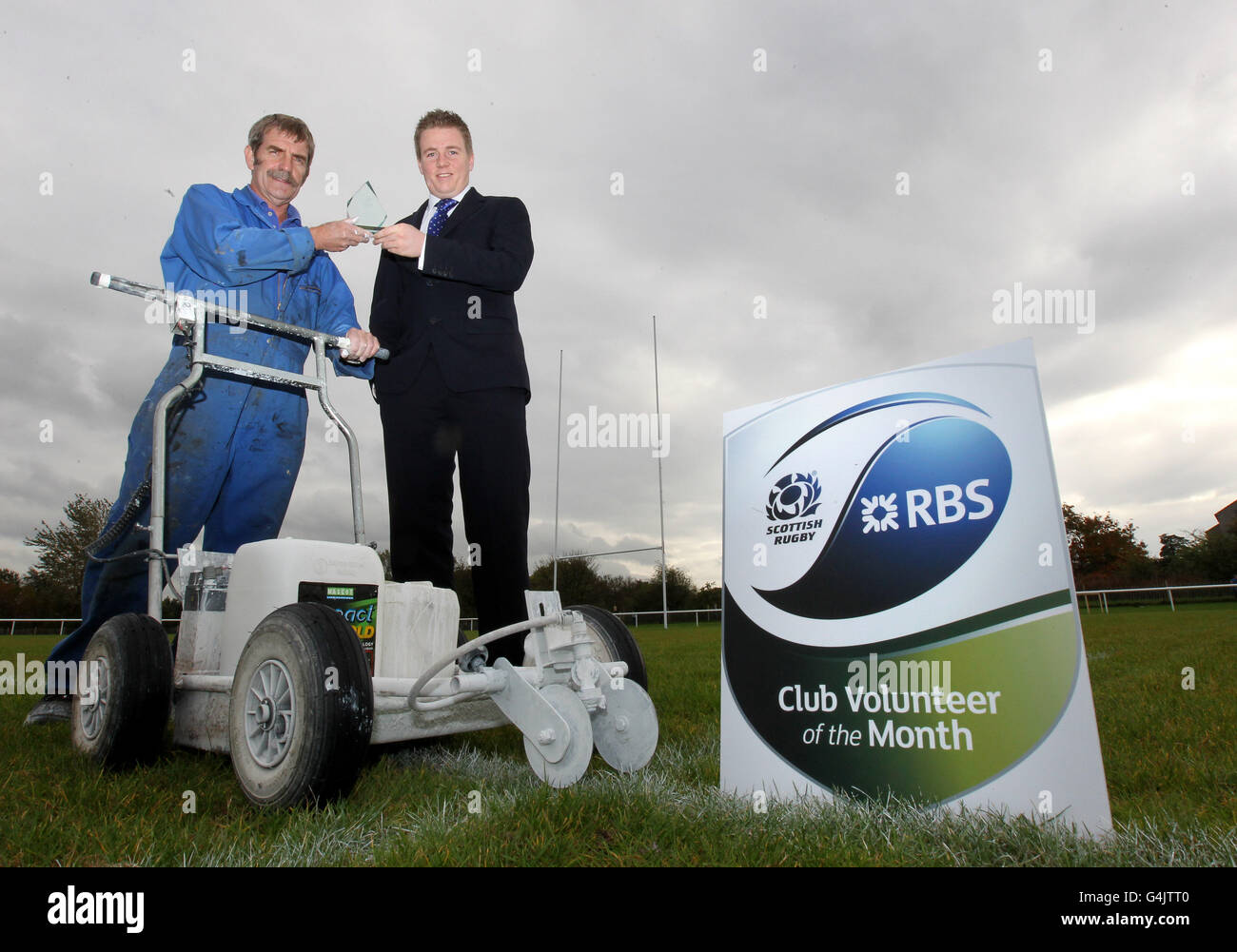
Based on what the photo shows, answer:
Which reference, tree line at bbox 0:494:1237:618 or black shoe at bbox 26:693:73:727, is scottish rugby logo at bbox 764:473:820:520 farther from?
tree line at bbox 0:494:1237:618

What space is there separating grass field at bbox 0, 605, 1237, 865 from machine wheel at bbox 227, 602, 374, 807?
0.30 ft

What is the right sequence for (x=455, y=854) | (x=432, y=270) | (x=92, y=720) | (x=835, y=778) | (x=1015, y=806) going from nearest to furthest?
(x=455, y=854), (x=1015, y=806), (x=835, y=778), (x=92, y=720), (x=432, y=270)

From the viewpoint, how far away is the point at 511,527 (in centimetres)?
339

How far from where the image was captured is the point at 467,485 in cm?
340

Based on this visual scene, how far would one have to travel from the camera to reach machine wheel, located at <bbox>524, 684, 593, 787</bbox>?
219 centimetres

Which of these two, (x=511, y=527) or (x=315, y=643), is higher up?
(x=511, y=527)

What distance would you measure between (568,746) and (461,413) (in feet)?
5.50

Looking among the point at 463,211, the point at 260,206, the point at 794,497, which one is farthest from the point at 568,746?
the point at 260,206

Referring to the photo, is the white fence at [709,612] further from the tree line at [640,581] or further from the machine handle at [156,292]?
the machine handle at [156,292]

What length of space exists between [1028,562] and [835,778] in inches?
32.1

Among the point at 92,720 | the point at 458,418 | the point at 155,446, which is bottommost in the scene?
the point at 92,720
